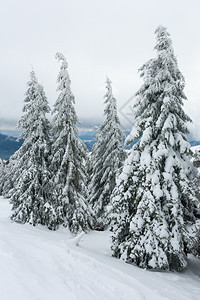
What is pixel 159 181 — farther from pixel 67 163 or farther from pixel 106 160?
pixel 106 160

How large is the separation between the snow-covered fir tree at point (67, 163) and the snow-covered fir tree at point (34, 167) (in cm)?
78

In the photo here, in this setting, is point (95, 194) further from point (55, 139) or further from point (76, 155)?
point (55, 139)

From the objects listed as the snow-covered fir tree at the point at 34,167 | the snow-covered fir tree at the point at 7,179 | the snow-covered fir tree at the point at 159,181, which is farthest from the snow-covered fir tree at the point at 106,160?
the snow-covered fir tree at the point at 7,179

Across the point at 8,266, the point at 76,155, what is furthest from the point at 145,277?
the point at 76,155

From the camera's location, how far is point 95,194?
1964 centimetres

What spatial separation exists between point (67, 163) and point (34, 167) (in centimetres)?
253

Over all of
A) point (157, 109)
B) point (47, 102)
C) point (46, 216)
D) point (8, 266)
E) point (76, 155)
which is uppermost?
point (47, 102)

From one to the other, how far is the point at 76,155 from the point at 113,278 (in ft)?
36.0

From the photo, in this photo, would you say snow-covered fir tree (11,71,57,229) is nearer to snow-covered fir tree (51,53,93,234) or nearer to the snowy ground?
snow-covered fir tree (51,53,93,234)

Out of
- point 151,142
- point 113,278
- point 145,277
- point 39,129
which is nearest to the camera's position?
point 113,278

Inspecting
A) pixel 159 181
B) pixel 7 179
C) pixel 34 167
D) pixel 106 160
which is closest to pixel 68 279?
pixel 159 181

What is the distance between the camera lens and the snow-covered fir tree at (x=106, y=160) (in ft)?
60.3

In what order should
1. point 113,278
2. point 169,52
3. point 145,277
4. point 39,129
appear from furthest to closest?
1. point 39,129
2. point 169,52
3. point 145,277
4. point 113,278

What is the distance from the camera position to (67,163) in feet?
50.3
